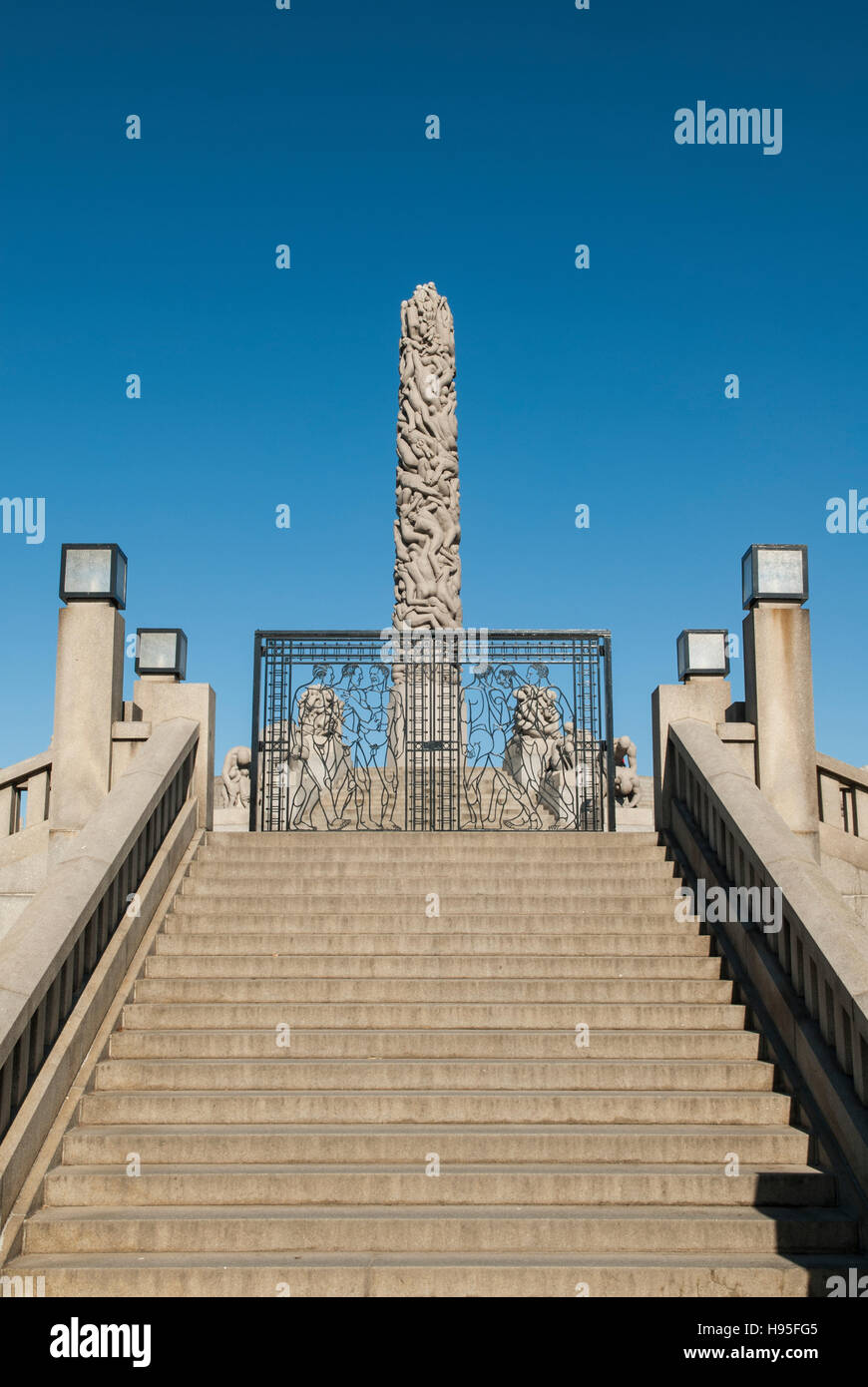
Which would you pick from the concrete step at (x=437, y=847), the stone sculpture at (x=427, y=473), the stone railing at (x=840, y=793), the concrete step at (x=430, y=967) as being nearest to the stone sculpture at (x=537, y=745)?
the concrete step at (x=437, y=847)

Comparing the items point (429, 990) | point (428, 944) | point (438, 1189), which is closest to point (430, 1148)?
point (438, 1189)

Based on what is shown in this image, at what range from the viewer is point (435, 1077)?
6.25m

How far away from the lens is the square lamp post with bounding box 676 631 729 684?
977 centimetres

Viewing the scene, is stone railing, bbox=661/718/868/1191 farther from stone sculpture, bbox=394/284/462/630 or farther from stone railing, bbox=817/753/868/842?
stone sculpture, bbox=394/284/462/630

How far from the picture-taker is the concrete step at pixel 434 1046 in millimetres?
6492

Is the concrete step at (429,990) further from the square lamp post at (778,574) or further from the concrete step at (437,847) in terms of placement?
the square lamp post at (778,574)

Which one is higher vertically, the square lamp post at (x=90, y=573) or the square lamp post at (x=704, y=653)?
the square lamp post at (x=90, y=573)

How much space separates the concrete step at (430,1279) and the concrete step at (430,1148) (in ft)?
2.55

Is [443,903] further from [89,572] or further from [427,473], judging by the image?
[427,473]

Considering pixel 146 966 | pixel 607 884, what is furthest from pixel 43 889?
pixel 607 884
